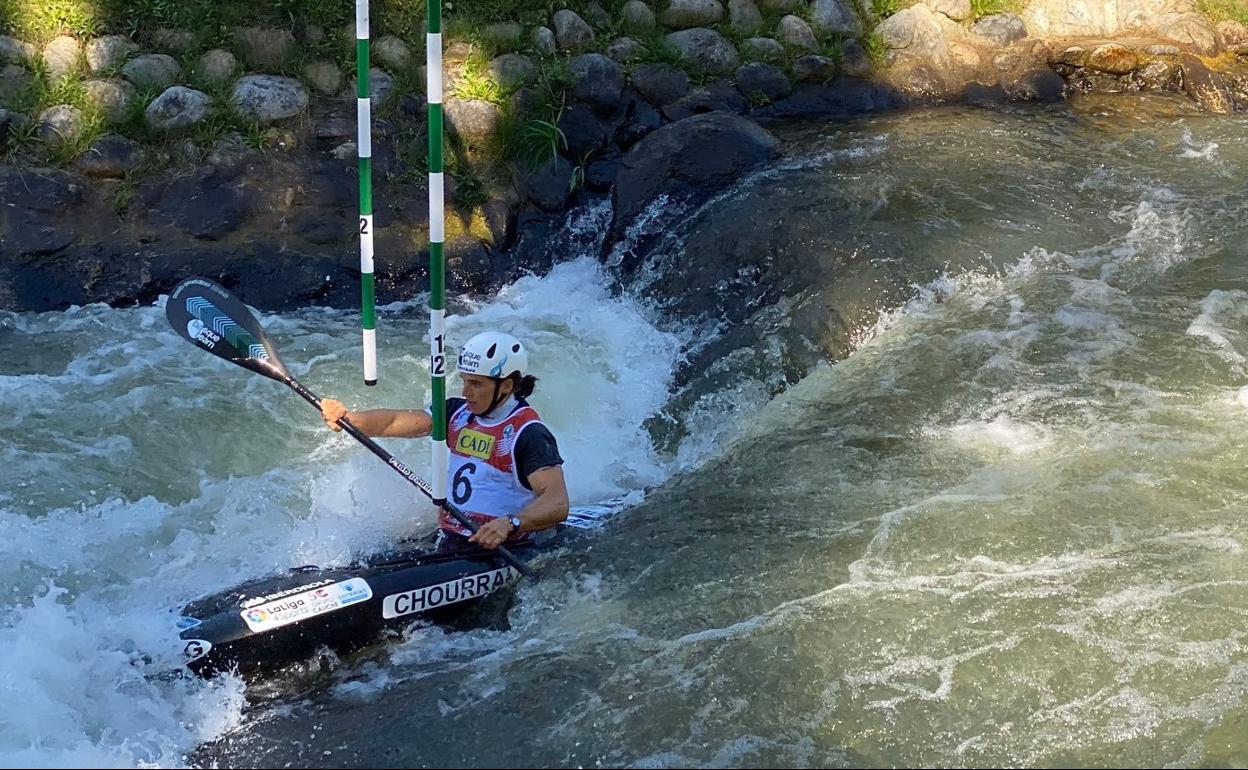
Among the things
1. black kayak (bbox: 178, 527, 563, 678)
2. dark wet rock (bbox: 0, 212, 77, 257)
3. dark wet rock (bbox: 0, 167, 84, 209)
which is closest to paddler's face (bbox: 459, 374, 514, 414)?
black kayak (bbox: 178, 527, 563, 678)

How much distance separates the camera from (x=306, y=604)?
3.72 m

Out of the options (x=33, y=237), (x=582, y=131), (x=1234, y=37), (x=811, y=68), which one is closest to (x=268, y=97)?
(x=33, y=237)

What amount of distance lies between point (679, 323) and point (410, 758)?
11.5 feet

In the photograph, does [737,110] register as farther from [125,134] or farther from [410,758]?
[410,758]

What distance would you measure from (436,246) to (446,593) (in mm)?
1112

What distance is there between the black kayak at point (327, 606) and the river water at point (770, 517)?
0.08 meters

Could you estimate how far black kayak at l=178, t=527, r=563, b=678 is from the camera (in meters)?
3.60

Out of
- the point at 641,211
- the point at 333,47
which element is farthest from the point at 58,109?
the point at 641,211

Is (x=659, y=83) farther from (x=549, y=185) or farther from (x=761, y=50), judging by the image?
(x=549, y=185)

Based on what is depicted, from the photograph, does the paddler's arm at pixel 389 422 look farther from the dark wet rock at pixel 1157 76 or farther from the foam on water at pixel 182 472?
the dark wet rock at pixel 1157 76

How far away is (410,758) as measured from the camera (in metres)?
3.24

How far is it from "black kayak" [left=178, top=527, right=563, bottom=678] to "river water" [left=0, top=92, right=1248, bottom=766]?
0.25ft

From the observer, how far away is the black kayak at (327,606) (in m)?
3.60

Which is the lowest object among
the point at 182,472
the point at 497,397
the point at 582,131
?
the point at 182,472
